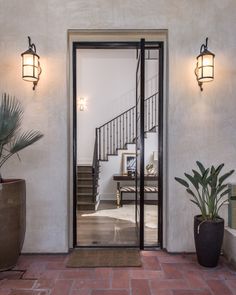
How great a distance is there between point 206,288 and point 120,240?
143 centimetres

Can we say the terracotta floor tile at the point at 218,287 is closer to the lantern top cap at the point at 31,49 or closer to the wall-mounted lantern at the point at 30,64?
the wall-mounted lantern at the point at 30,64

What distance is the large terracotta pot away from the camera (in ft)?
8.14

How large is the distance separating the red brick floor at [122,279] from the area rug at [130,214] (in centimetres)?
137

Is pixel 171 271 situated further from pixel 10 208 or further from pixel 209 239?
pixel 10 208

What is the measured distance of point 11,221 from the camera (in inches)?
99.3

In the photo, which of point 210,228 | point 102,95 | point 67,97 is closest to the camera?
point 210,228

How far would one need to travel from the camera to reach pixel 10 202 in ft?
8.25

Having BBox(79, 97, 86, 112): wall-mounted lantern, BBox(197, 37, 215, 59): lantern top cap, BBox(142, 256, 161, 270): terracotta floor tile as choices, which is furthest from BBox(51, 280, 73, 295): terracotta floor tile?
BBox(79, 97, 86, 112): wall-mounted lantern

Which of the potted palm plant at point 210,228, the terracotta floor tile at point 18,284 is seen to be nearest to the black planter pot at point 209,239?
the potted palm plant at point 210,228

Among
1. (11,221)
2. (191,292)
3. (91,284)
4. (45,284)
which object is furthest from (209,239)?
(11,221)

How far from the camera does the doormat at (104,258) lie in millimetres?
2779

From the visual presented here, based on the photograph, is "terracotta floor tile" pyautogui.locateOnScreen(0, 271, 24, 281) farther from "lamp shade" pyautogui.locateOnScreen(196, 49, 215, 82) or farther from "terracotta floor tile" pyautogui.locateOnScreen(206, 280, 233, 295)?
"lamp shade" pyautogui.locateOnScreen(196, 49, 215, 82)

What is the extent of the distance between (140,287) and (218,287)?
69cm

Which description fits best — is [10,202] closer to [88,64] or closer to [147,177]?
[147,177]
